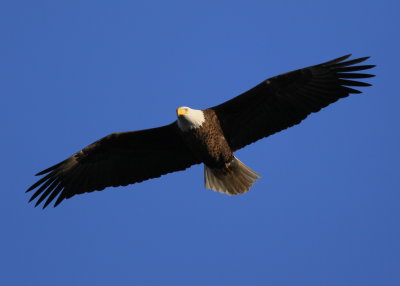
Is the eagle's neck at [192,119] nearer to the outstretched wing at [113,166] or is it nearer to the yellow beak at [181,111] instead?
the yellow beak at [181,111]

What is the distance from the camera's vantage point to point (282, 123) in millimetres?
9180

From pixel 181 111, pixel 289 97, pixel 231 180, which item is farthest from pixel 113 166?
pixel 289 97

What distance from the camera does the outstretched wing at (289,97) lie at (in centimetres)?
892

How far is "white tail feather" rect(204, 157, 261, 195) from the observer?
9.66m

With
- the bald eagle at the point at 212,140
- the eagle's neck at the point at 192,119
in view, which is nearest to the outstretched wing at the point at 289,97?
the bald eagle at the point at 212,140

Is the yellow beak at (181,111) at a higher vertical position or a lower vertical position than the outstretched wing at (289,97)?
lower

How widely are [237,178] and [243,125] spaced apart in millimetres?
865

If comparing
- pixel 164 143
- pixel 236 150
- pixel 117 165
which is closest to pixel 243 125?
pixel 236 150

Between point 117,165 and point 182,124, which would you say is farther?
point 117,165

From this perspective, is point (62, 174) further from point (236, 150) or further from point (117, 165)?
point (236, 150)

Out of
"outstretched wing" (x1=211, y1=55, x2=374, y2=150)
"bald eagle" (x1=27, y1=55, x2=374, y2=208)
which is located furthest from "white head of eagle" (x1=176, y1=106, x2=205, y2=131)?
"outstretched wing" (x1=211, y1=55, x2=374, y2=150)

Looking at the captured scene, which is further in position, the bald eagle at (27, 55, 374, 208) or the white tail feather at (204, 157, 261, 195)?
the white tail feather at (204, 157, 261, 195)

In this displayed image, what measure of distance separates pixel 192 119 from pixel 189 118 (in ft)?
0.14

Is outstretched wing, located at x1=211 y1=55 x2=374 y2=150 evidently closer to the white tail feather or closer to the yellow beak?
the yellow beak
